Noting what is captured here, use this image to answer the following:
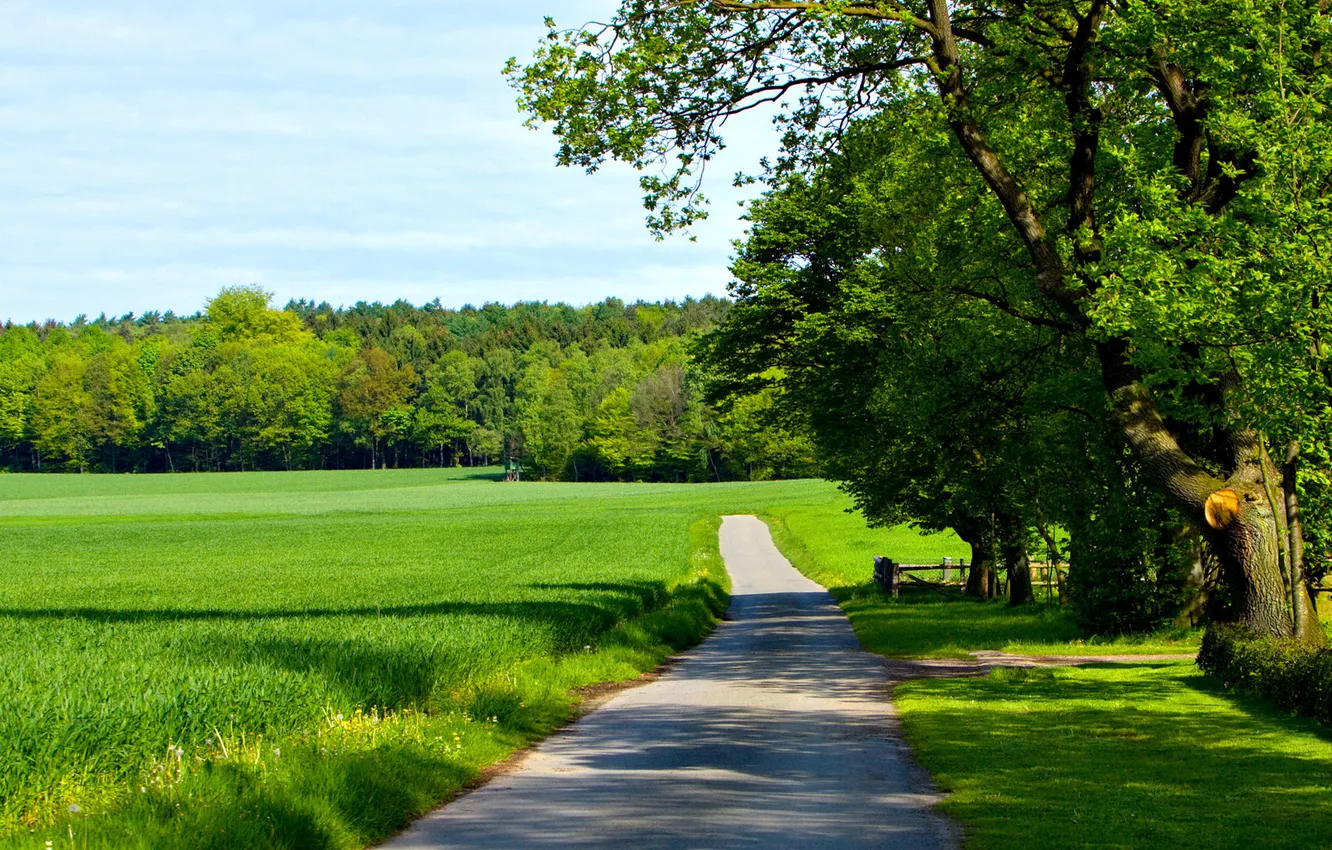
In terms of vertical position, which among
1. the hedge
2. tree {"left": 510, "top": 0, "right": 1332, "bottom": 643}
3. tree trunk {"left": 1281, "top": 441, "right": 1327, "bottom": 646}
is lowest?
the hedge

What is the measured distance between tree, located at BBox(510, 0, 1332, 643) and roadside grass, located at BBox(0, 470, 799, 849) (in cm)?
795

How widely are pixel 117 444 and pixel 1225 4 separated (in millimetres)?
166985

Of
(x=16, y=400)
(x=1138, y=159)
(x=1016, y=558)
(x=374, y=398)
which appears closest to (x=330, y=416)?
(x=374, y=398)

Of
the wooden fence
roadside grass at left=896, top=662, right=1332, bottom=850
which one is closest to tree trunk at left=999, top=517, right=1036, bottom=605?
the wooden fence

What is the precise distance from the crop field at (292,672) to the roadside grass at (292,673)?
32 millimetres

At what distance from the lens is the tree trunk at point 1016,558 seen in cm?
2845

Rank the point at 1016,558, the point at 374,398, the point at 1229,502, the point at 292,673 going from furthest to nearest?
1. the point at 374,398
2. the point at 1016,558
3. the point at 1229,502
4. the point at 292,673

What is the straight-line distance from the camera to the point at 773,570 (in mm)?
50562

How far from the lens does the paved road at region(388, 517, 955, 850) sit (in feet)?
27.9

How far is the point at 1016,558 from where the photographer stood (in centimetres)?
2970

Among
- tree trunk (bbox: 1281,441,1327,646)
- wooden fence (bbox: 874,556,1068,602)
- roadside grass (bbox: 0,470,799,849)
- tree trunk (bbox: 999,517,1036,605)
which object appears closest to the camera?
roadside grass (bbox: 0,470,799,849)

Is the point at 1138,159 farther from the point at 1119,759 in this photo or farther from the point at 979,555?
the point at 979,555

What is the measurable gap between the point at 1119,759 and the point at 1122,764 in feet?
0.80

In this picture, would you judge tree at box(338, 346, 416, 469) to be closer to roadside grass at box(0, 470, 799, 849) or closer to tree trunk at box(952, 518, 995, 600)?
roadside grass at box(0, 470, 799, 849)
